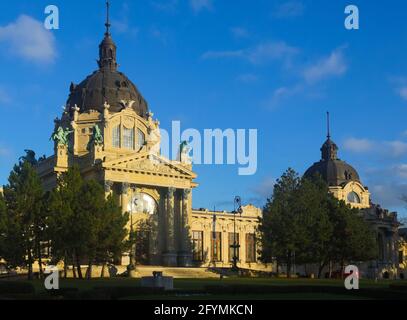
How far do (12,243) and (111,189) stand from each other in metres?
28.8

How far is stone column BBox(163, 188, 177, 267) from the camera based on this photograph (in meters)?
100

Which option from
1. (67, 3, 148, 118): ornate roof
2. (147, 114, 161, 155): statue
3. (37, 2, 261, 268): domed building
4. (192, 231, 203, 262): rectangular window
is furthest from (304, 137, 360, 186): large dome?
(67, 3, 148, 118): ornate roof

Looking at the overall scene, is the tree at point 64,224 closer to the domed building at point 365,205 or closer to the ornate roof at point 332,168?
the domed building at point 365,205

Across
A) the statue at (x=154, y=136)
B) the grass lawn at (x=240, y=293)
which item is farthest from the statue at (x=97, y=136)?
the grass lawn at (x=240, y=293)

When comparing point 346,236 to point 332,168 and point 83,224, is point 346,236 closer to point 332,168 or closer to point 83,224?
point 83,224

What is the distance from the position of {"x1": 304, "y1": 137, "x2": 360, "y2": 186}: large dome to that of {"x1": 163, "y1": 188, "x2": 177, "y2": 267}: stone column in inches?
1863

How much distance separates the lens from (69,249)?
2712 inches

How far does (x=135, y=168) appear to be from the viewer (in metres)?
98.8

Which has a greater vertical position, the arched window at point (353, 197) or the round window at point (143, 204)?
the arched window at point (353, 197)

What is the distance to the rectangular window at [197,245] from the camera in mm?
116287

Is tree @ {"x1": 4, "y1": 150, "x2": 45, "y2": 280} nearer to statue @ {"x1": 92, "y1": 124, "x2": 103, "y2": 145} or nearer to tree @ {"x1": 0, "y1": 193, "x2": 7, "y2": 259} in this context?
tree @ {"x1": 0, "y1": 193, "x2": 7, "y2": 259}

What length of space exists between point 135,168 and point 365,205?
6089 centimetres
